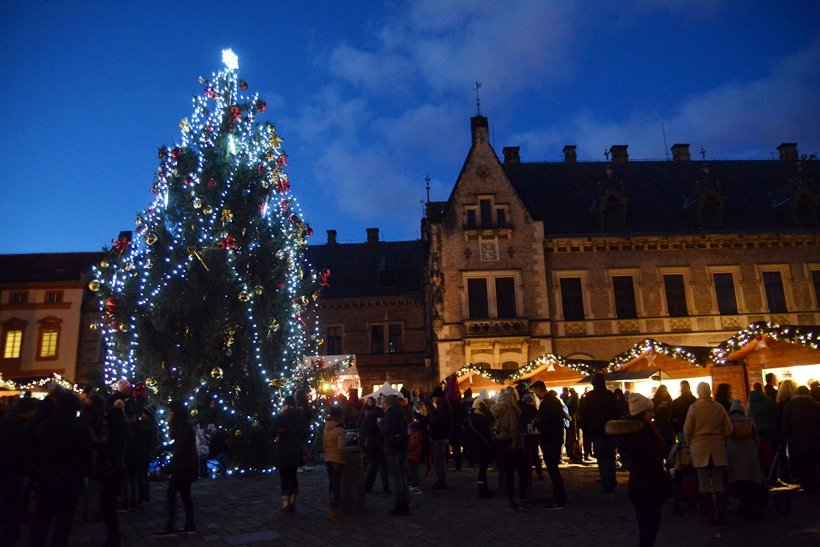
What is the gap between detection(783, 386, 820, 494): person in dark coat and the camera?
959 cm

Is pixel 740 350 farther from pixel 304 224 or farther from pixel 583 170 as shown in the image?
pixel 583 170

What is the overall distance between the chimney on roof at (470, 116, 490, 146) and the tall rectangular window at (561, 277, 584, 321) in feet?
26.3

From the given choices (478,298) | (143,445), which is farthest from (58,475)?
(478,298)

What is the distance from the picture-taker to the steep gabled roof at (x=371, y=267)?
38375 mm

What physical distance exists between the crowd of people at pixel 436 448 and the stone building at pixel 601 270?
14.4 metres

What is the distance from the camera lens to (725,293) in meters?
28.7

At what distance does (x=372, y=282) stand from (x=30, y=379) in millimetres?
22416

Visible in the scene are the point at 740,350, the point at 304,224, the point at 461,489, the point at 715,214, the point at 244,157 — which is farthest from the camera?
the point at 715,214

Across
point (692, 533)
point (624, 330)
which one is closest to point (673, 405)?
point (692, 533)

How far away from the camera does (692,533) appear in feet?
25.1

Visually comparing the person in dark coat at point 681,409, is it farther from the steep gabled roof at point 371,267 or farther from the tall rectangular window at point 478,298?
the steep gabled roof at point 371,267

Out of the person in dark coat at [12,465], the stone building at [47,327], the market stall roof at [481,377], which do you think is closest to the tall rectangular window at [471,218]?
the market stall roof at [481,377]

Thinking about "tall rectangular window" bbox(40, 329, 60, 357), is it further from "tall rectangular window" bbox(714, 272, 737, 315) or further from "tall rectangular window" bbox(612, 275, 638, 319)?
"tall rectangular window" bbox(714, 272, 737, 315)

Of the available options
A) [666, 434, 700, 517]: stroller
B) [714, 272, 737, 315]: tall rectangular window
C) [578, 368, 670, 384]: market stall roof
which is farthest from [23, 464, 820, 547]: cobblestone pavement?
[714, 272, 737, 315]: tall rectangular window
